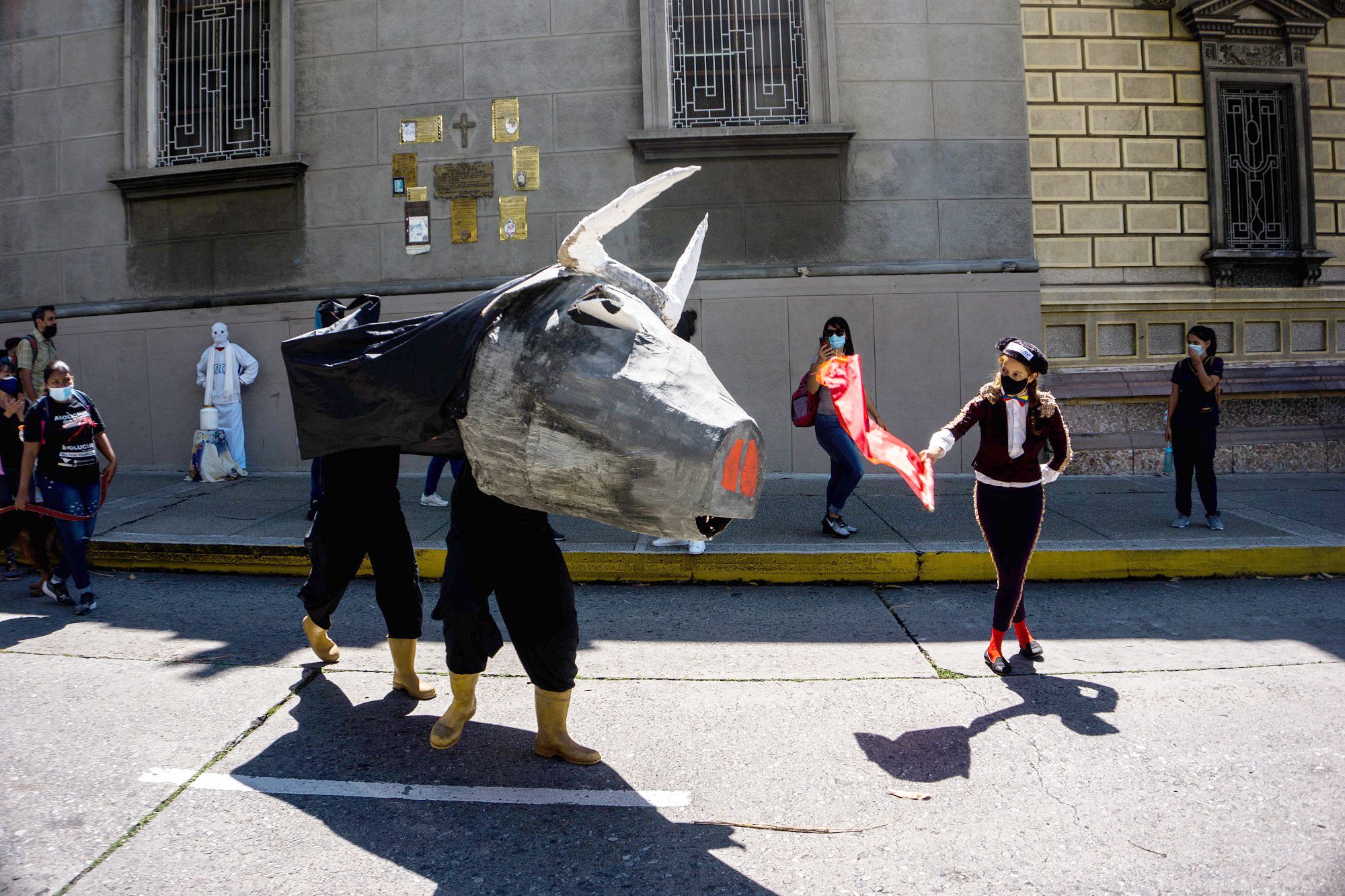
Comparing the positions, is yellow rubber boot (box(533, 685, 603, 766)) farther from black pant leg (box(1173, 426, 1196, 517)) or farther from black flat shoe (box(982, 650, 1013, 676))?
black pant leg (box(1173, 426, 1196, 517))

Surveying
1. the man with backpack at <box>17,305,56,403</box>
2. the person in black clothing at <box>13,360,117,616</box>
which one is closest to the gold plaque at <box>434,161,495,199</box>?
the man with backpack at <box>17,305,56,403</box>

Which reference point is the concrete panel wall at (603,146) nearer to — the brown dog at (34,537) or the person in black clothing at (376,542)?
the brown dog at (34,537)

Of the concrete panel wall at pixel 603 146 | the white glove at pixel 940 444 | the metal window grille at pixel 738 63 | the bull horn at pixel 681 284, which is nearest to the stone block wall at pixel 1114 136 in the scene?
the concrete panel wall at pixel 603 146

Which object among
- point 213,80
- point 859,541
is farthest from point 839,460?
point 213,80

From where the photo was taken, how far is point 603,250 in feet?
9.12

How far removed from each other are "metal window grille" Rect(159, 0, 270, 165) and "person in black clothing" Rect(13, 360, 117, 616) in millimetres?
5802

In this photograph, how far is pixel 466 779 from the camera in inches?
126

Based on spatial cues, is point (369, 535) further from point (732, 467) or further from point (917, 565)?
point (917, 565)

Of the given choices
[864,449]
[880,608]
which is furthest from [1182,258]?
[864,449]

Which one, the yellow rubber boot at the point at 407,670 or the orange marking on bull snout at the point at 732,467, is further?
the yellow rubber boot at the point at 407,670

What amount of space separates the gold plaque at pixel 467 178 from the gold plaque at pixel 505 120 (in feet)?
1.06

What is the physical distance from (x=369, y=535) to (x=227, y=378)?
6902 mm

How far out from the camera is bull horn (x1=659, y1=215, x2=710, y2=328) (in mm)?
3010

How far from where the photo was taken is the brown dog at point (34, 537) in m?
5.86
